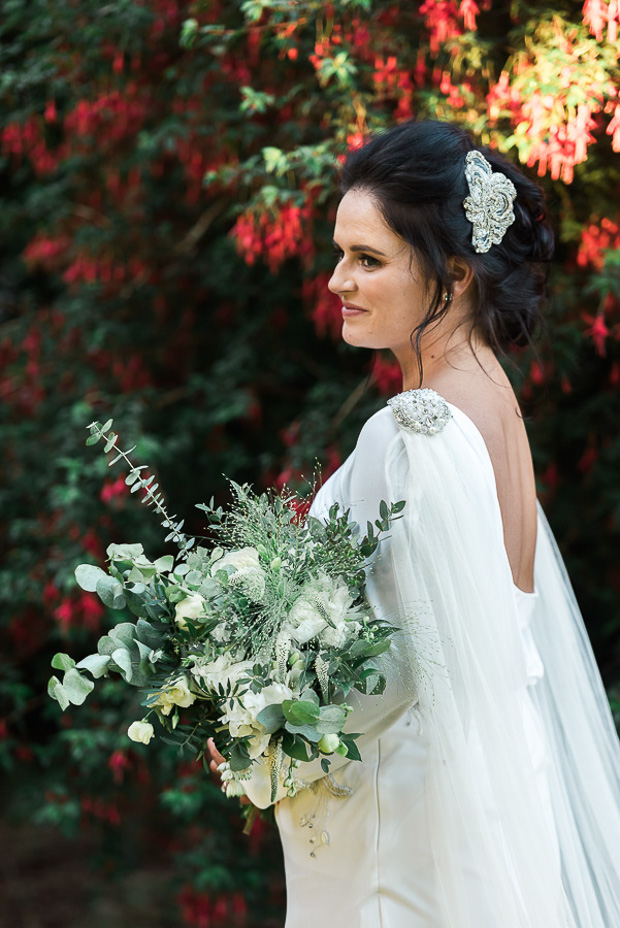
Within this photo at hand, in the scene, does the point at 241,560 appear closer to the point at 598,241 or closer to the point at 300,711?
the point at 300,711

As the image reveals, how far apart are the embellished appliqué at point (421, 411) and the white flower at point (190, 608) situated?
17.6 inches

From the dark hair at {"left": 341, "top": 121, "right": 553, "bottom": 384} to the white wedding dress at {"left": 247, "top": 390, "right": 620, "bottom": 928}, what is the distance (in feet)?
0.87

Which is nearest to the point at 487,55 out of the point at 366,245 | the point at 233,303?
the point at 366,245

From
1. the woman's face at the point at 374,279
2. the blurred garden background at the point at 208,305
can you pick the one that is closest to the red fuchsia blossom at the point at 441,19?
the blurred garden background at the point at 208,305

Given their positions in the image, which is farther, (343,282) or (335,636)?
(343,282)

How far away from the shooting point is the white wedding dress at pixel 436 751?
5.21ft

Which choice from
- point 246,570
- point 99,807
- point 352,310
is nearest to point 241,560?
point 246,570

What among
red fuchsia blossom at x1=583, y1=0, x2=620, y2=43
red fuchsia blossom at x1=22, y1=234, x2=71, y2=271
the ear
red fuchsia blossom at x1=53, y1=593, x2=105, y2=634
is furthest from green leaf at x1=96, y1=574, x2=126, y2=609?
red fuchsia blossom at x1=22, y1=234, x2=71, y2=271

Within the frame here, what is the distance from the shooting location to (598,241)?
104 inches

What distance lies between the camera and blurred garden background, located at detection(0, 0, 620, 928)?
2.53 m

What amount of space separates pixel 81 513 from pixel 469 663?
1806mm

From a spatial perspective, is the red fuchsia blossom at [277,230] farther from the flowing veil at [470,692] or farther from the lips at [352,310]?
the flowing veil at [470,692]

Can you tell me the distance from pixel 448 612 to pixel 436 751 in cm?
24

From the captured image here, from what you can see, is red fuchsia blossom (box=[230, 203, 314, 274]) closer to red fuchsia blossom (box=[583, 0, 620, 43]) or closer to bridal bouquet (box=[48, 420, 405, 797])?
red fuchsia blossom (box=[583, 0, 620, 43])
